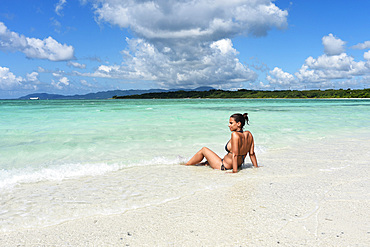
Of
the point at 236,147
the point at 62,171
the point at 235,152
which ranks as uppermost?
the point at 236,147

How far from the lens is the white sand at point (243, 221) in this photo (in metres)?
3.04

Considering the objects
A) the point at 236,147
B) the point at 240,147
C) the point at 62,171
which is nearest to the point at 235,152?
the point at 236,147

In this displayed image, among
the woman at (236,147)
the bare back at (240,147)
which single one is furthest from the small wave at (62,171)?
the bare back at (240,147)

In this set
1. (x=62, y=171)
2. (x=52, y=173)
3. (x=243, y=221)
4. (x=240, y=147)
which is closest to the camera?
(x=243, y=221)

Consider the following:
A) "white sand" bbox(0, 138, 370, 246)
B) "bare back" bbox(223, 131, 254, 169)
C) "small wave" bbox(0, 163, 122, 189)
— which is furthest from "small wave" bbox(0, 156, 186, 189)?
"white sand" bbox(0, 138, 370, 246)

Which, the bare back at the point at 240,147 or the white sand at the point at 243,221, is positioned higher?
the bare back at the point at 240,147

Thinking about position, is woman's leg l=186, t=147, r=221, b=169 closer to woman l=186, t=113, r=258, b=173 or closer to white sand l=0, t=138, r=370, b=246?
woman l=186, t=113, r=258, b=173

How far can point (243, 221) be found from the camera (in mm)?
3473

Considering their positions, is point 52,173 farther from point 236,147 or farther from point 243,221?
point 243,221

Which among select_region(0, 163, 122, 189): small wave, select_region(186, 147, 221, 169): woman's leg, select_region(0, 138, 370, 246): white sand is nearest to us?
select_region(0, 138, 370, 246): white sand

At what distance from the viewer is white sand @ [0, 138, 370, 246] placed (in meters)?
3.04

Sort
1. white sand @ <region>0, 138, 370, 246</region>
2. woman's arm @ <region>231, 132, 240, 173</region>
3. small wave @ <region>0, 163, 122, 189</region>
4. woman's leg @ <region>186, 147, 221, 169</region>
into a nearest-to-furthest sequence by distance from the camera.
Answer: white sand @ <region>0, 138, 370, 246</region> < small wave @ <region>0, 163, 122, 189</region> < woman's arm @ <region>231, 132, 240, 173</region> < woman's leg @ <region>186, 147, 221, 169</region>

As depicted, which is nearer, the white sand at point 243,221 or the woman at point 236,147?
the white sand at point 243,221

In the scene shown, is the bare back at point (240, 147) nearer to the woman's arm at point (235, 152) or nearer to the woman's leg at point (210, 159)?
the woman's arm at point (235, 152)
